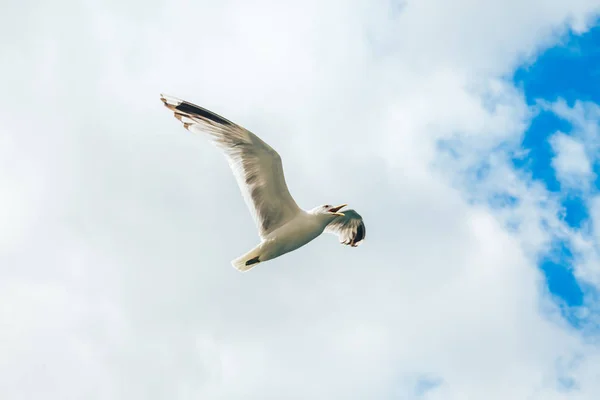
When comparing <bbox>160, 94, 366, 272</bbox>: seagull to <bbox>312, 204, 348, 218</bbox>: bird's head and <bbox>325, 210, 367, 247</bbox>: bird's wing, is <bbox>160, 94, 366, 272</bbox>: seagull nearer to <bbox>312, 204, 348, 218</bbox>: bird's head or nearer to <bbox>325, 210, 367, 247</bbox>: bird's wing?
<bbox>312, 204, 348, 218</bbox>: bird's head

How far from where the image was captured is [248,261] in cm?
1662

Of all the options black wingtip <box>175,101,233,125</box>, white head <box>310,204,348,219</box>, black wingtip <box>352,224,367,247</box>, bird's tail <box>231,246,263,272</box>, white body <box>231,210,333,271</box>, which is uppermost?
black wingtip <box>352,224,367,247</box>

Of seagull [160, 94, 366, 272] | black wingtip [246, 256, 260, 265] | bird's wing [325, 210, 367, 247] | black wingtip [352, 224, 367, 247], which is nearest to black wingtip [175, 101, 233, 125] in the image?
seagull [160, 94, 366, 272]

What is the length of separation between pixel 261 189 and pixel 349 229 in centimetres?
362

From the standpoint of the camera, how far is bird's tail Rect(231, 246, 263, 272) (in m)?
16.4

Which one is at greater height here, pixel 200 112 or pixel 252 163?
pixel 200 112

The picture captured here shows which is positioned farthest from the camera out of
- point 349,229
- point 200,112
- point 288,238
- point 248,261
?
point 349,229

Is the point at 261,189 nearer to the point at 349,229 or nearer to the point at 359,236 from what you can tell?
the point at 349,229

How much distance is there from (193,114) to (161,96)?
662mm

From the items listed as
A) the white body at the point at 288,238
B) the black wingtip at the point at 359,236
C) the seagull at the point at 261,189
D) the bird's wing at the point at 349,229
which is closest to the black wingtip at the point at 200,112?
the seagull at the point at 261,189

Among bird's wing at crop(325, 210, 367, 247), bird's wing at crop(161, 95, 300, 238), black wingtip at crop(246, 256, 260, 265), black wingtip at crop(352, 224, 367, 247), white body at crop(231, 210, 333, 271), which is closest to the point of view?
bird's wing at crop(161, 95, 300, 238)

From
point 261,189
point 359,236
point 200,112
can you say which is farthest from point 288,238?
point 359,236

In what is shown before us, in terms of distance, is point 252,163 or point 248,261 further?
point 248,261

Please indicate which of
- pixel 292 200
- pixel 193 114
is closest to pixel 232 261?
pixel 292 200
